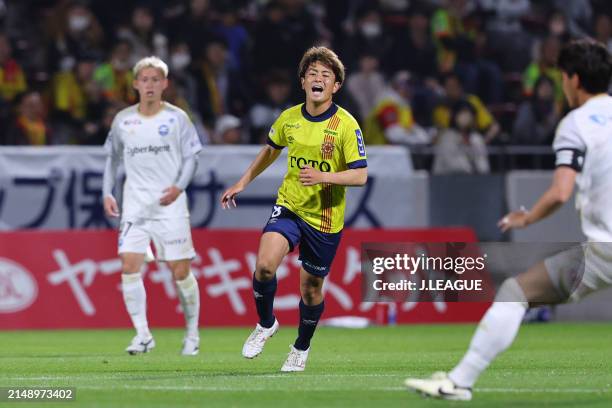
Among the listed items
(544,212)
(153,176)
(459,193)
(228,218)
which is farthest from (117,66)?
(544,212)

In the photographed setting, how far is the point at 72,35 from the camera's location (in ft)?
65.7

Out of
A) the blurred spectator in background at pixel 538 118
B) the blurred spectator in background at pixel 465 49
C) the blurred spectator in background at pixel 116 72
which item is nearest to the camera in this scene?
the blurred spectator in background at pixel 116 72

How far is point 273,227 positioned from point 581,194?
277cm

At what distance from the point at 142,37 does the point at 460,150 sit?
194 inches

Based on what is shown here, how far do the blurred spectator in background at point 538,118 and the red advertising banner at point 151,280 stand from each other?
2.78 metres

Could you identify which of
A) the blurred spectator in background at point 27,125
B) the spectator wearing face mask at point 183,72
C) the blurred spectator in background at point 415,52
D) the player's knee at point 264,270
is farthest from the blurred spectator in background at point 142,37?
the player's knee at point 264,270

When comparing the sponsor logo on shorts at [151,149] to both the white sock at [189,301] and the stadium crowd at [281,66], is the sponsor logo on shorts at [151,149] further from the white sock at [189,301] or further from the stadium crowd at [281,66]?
the stadium crowd at [281,66]

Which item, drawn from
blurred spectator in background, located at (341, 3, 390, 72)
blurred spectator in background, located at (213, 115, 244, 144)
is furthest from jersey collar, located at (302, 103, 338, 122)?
blurred spectator in background, located at (341, 3, 390, 72)

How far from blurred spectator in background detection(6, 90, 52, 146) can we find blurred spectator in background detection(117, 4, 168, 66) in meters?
2.07

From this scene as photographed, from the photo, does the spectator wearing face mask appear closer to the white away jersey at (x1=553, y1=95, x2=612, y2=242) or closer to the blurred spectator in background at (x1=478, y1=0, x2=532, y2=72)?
the blurred spectator in background at (x1=478, y1=0, x2=532, y2=72)

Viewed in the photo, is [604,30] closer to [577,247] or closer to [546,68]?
[546,68]

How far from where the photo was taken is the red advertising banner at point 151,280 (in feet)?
55.5

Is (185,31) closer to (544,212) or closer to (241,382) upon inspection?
(241,382)

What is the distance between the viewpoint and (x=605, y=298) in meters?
18.7
